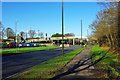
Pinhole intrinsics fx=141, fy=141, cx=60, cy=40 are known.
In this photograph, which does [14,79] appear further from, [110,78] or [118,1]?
[118,1]

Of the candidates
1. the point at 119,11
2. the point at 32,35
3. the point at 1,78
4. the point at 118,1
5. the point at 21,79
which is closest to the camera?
the point at 21,79

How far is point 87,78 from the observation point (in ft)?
22.7

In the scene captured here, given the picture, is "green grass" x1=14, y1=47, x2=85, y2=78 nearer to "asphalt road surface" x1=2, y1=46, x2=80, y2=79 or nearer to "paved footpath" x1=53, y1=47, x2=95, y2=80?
"paved footpath" x1=53, y1=47, x2=95, y2=80

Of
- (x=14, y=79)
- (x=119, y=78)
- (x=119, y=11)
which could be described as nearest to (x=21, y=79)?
(x=14, y=79)

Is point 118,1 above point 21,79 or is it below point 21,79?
above

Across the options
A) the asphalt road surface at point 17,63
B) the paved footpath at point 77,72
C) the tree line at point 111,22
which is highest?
the tree line at point 111,22

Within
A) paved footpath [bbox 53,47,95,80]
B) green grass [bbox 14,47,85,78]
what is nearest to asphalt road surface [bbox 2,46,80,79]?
green grass [bbox 14,47,85,78]

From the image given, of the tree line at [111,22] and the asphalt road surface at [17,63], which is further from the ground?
the tree line at [111,22]

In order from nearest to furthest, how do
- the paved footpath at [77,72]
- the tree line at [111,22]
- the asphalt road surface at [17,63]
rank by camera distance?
the paved footpath at [77,72]
the asphalt road surface at [17,63]
the tree line at [111,22]

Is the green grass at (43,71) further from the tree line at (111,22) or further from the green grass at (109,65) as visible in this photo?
the tree line at (111,22)

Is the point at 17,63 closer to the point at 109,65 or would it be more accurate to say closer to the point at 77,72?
the point at 77,72

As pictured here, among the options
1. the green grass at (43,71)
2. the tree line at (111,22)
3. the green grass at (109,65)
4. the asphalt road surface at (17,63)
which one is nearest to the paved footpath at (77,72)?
the green grass at (43,71)

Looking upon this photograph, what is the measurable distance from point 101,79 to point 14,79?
413 centimetres

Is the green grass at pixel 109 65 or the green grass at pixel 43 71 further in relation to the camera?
the green grass at pixel 109 65
